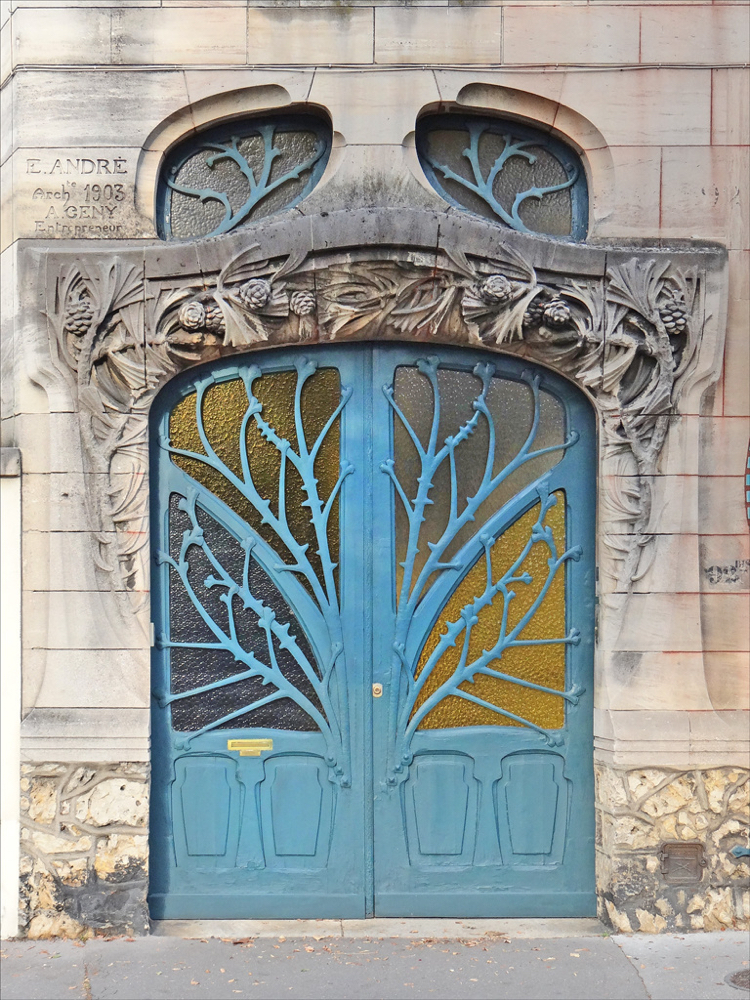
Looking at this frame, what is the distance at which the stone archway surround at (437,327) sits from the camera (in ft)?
17.9

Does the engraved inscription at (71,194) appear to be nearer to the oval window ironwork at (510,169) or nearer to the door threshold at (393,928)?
the oval window ironwork at (510,169)

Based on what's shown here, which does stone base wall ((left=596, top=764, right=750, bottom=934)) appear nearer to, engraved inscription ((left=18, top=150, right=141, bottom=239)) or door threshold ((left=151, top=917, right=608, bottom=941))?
door threshold ((left=151, top=917, right=608, bottom=941))

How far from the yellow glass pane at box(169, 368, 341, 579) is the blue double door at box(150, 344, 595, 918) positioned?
1 centimetres

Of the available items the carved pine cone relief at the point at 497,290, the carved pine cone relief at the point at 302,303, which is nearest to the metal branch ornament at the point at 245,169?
the carved pine cone relief at the point at 302,303

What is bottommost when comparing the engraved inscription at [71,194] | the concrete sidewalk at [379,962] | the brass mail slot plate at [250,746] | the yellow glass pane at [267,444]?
the concrete sidewalk at [379,962]

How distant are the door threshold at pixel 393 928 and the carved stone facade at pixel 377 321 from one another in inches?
9.1

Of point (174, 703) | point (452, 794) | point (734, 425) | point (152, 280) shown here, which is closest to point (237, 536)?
point (174, 703)

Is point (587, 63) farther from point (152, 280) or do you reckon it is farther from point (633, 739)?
point (633, 739)

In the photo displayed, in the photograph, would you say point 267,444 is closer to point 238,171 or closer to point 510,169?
point 238,171

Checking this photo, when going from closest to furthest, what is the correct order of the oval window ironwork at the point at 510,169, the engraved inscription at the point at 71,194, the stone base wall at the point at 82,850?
the stone base wall at the point at 82,850, the engraved inscription at the point at 71,194, the oval window ironwork at the point at 510,169

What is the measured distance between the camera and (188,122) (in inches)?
222

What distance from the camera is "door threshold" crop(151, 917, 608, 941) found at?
550 centimetres

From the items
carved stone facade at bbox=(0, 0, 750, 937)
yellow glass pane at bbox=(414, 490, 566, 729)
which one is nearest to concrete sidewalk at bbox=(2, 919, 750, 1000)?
carved stone facade at bbox=(0, 0, 750, 937)

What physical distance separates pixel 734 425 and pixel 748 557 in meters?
0.70
